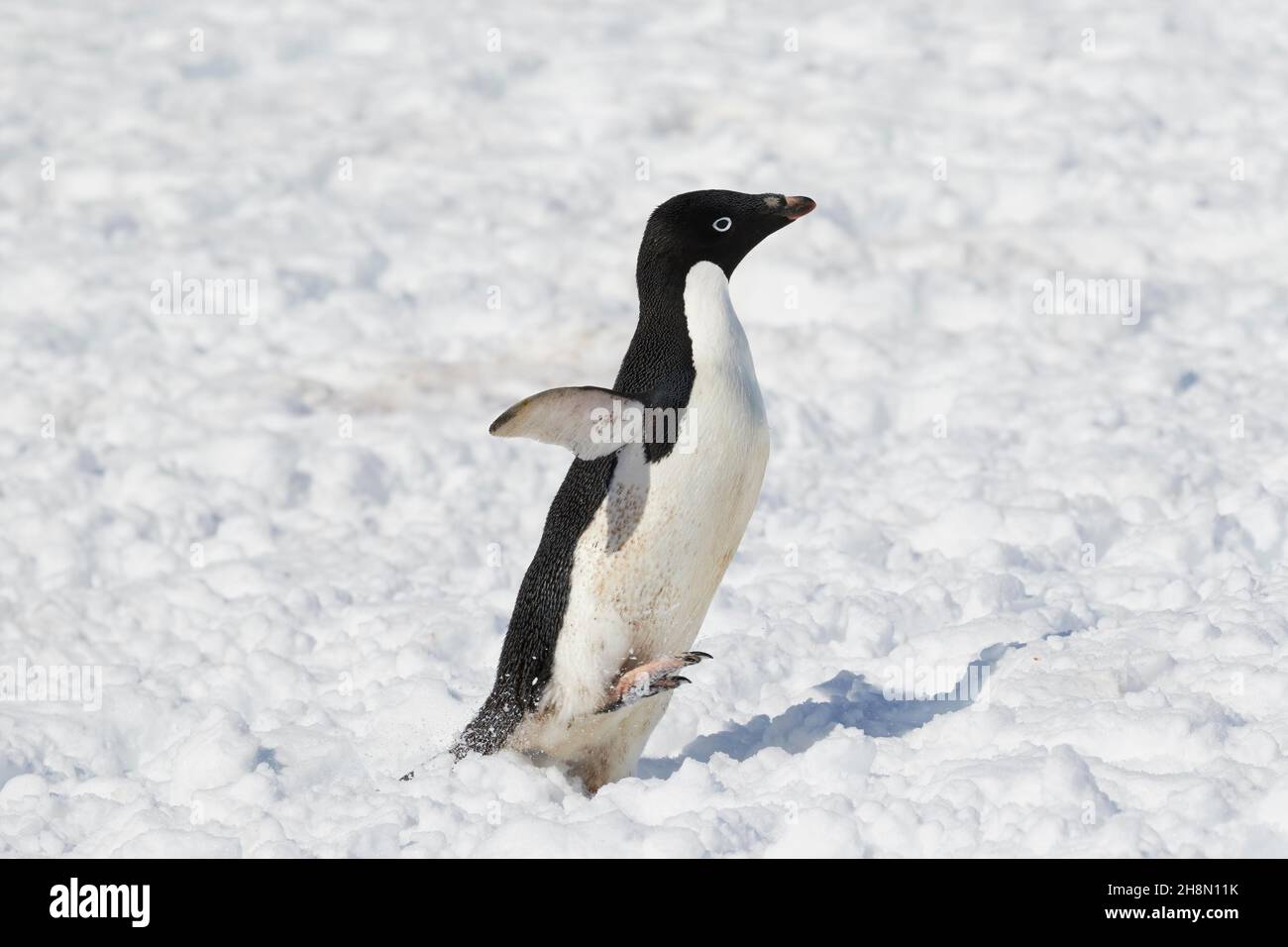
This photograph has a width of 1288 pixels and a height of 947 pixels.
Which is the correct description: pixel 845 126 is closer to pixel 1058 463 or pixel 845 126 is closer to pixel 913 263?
pixel 913 263

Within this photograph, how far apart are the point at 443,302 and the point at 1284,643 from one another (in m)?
4.31

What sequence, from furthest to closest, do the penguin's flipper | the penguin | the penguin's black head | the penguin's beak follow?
the penguin's beak → the penguin's black head → the penguin → the penguin's flipper

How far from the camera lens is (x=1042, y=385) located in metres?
6.06

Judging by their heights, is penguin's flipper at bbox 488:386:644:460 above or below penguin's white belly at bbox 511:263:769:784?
above

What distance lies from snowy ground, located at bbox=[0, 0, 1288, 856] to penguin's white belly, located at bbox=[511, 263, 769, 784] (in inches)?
6.8

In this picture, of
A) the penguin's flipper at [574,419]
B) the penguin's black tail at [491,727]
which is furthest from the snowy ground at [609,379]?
the penguin's flipper at [574,419]

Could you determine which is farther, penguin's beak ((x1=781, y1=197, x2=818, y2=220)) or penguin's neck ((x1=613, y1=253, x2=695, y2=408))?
Result: penguin's beak ((x1=781, y1=197, x2=818, y2=220))

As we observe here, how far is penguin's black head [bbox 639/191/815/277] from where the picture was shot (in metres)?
3.50

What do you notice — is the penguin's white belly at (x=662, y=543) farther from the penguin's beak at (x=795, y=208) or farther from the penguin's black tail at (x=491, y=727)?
the penguin's beak at (x=795, y=208)

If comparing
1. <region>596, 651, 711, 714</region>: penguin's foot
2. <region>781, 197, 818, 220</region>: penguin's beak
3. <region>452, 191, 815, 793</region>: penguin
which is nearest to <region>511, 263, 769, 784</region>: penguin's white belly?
<region>452, 191, 815, 793</region>: penguin

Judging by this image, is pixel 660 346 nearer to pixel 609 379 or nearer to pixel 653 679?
pixel 653 679

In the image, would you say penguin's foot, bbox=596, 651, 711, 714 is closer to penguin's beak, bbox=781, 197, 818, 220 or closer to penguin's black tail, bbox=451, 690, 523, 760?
penguin's black tail, bbox=451, 690, 523, 760

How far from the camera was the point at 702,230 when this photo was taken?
351 centimetres
